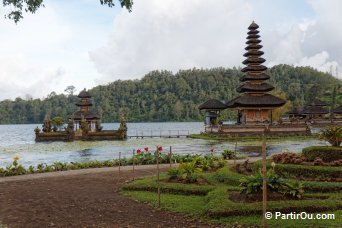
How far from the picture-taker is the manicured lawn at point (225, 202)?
35.3 feet

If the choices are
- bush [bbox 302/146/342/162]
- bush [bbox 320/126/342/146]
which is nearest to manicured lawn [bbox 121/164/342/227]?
bush [bbox 302/146/342/162]

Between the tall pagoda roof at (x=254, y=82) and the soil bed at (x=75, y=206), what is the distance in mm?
43375

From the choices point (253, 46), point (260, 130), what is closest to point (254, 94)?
point (260, 130)

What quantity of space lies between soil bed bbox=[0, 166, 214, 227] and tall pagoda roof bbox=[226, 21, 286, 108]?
142 ft

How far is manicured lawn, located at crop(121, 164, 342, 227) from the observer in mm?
10766

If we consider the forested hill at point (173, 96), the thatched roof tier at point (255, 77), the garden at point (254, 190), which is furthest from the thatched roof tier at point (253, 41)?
the forested hill at point (173, 96)

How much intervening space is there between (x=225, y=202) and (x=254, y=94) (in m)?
51.7

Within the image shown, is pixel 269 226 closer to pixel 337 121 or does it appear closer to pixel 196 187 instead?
pixel 196 187

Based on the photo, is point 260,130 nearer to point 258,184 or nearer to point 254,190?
point 254,190

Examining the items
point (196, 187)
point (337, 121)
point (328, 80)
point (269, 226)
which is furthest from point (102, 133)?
point (328, 80)

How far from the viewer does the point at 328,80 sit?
18600cm

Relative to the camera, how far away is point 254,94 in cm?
6191

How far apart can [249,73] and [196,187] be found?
50391 mm

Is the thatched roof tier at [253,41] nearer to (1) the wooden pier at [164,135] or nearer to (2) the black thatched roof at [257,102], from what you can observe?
(2) the black thatched roof at [257,102]
